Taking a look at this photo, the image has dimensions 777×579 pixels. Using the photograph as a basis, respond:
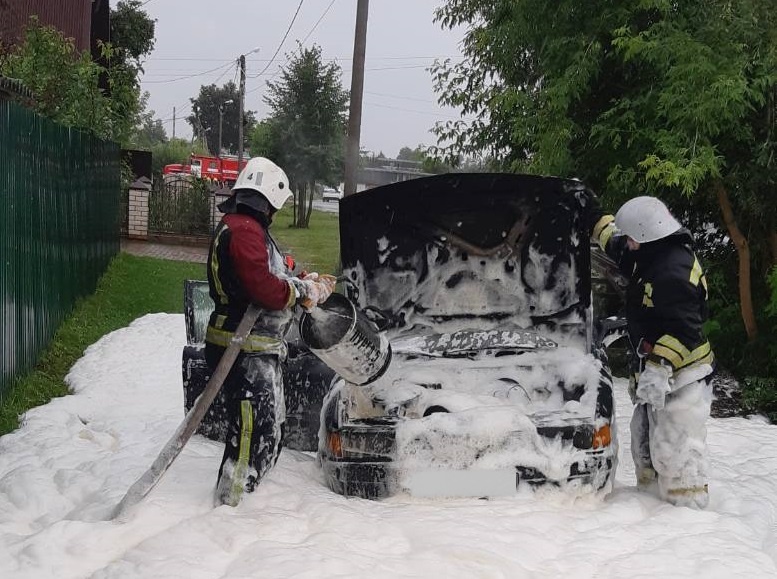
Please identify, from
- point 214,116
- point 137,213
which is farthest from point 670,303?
point 214,116

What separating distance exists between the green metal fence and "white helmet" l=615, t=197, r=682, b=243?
4554 mm

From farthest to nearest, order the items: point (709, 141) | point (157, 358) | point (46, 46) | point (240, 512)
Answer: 1. point (46, 46)
2. point (157, 358)
3. point (709, 141)
4. point (240, 512)


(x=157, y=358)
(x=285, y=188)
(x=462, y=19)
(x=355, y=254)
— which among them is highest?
(x=462, y=19)

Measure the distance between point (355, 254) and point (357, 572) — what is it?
2.00 m

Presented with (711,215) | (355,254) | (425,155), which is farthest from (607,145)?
(355,254)

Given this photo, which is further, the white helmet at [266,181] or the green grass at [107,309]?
the green grass at [107,309]

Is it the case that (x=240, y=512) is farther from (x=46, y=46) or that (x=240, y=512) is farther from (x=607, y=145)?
(x=46, y=46)

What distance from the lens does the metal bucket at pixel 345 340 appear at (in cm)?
427

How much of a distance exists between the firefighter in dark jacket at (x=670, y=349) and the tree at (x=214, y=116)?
7094cm

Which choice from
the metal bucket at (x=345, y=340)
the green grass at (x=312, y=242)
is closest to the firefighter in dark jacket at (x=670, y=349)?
the metal bucket at (x=345, y=340)

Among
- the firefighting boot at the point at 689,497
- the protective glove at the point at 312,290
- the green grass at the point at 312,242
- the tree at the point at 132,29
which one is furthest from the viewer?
the tree at the point at 132,29

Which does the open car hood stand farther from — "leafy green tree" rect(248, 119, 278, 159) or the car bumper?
"leafy green tree" rect(248, 119, 278, 159)

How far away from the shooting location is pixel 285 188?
14.5 ft

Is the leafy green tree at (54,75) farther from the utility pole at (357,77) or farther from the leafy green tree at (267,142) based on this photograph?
the leafy green tree at (267,142)
